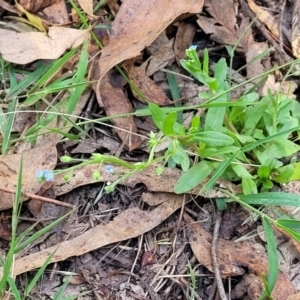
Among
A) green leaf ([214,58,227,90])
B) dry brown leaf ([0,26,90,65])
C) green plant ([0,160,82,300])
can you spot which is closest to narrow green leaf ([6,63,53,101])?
dry brown leaf ([0,26,90,65])

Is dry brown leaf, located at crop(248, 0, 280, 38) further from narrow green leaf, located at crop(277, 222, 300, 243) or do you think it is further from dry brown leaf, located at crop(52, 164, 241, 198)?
narrow green leaf, located at crop(277, 222, 300, 243)

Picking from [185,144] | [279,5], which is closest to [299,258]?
[185,144]

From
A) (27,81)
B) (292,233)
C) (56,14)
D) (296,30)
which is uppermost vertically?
(296,30)

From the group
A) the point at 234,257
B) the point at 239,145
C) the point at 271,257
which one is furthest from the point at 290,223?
the point at 239,145

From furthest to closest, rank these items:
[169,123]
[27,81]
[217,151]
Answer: [27,81]
[217,151]
[169,123]

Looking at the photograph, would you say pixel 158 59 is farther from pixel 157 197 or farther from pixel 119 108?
pixel 157 197

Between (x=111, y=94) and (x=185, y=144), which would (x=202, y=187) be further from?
(x=111, y=94)
